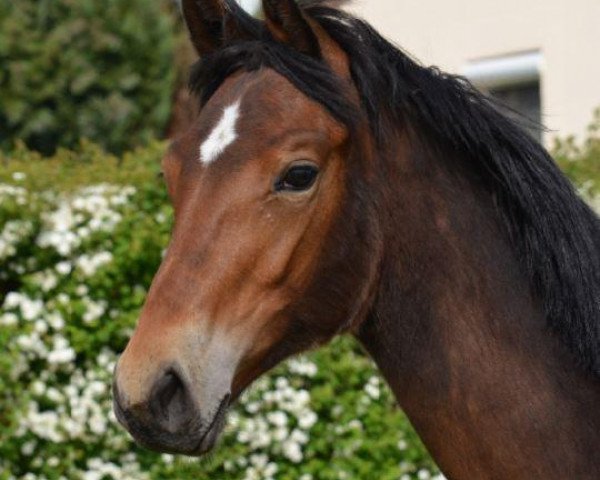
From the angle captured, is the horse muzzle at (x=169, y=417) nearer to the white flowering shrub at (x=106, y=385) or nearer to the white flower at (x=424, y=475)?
the white flowering shrub at (x=106, y=385)

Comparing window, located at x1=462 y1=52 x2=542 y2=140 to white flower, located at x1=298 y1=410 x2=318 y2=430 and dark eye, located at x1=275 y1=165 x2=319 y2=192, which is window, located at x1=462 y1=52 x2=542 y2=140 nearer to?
white flower, located at x1=298 y1=410 x2=318 y2=430

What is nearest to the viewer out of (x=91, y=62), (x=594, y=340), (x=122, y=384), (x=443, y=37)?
(x=122, y=384)

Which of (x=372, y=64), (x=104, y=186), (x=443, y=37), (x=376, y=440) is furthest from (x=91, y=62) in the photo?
(x=372, y=64)

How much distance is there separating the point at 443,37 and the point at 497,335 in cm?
710

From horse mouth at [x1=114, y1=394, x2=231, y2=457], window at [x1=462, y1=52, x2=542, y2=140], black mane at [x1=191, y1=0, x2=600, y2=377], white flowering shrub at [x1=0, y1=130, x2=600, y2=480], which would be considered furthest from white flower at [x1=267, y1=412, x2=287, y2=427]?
window at [x1=462, y1=52, x2=542, y2=140]

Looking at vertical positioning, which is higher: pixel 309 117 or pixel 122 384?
pixel 309 117

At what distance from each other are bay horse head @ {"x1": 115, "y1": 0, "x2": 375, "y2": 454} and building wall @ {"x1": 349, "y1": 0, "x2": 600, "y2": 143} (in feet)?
20.3

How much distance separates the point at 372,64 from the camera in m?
2.57

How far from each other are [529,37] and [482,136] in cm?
675

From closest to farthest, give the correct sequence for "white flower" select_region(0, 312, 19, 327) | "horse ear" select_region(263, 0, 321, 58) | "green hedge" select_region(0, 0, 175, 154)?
"horse ear" select_region(263, 0, 321, 58)
"white flower" select_region(0, 312, 19, 327)
"green hedge" select_region(0, 0, 175, 154)

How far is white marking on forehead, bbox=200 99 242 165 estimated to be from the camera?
243cm

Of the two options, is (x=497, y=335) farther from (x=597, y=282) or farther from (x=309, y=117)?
(x=309, y=117)

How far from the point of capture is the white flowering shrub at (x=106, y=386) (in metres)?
4.67

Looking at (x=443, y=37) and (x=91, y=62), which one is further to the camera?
(x=91, y=62)
